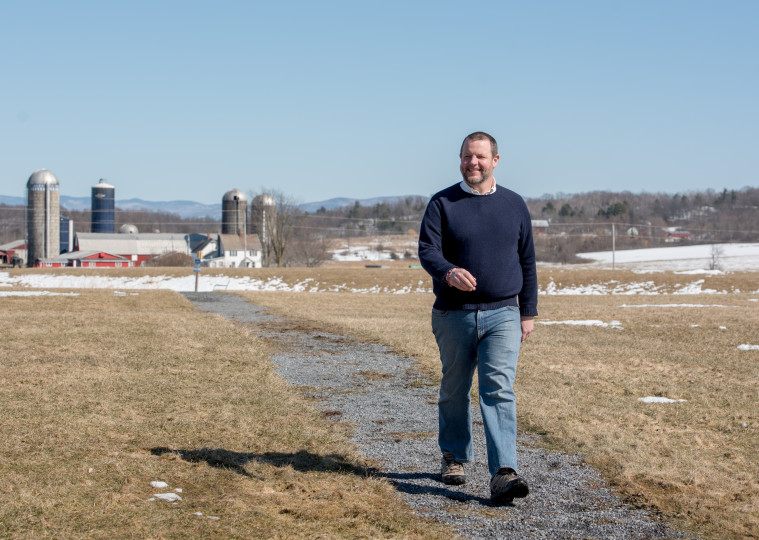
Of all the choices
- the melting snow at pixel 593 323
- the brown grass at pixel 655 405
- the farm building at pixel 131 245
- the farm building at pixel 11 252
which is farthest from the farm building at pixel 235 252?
the brown grass at pixel 655 405

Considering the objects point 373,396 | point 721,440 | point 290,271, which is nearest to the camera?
point 721,440

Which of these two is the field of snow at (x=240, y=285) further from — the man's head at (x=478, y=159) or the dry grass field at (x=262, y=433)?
the man's head at (x=478, y=159)

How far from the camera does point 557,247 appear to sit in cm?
11994

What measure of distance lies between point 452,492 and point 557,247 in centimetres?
11855

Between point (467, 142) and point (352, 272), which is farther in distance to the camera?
point (352, 272)

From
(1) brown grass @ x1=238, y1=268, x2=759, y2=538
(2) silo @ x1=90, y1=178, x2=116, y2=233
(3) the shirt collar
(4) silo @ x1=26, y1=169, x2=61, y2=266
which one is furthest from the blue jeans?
(2) silo @ x1=90, y1=178, x2=116, y2=233

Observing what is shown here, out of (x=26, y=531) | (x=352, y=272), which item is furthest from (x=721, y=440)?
(x=352, y=272)

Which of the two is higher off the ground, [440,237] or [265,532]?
[440,237]

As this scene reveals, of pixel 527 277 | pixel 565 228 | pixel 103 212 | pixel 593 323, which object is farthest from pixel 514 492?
pixel 565 228

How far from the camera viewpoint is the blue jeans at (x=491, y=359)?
4.67 metres

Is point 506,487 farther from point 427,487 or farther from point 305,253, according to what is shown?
point 305,253

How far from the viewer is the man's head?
→ 4.72 metres

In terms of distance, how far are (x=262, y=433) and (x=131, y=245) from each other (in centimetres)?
11312

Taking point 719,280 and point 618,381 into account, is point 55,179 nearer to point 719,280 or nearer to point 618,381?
point 719,280
